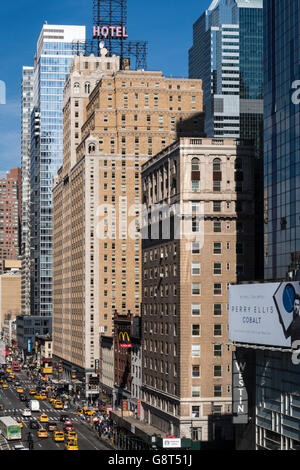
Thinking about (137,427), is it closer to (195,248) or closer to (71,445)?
(71,445)

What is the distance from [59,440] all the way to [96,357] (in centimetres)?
6832

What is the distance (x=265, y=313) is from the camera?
7319 cm

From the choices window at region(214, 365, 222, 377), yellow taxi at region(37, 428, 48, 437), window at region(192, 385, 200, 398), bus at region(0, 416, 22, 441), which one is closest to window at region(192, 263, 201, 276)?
window at region(214, 365, 222, 377)

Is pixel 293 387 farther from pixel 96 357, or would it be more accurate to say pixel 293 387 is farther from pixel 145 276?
pixel 96 357

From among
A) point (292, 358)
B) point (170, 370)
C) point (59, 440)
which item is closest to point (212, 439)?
point (170, 370)

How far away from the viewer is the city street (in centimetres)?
10301

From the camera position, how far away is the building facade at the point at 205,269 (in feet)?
313

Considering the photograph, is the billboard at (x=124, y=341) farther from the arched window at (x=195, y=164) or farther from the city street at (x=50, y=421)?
the arched window at (x=195, y=164)

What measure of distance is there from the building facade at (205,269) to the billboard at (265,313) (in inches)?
585

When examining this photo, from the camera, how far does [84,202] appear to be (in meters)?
176

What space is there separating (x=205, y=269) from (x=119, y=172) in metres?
79.3

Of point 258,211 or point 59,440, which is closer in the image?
point 258,211

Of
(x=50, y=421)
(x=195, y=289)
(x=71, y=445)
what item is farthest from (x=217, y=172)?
(x=50, y=421)
